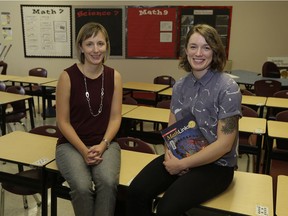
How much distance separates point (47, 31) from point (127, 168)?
230 inches

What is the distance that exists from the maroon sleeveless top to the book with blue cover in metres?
0.50

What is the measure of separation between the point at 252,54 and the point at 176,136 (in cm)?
529

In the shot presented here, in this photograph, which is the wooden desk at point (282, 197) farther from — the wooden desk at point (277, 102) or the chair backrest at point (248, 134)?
the wooden desk at point (277, 102)

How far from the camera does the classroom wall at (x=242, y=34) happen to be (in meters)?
6.14

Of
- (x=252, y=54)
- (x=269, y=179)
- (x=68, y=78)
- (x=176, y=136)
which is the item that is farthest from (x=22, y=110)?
(x=252, y=54)

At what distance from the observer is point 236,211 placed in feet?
4.47

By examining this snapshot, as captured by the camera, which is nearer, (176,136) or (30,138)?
(176,136)

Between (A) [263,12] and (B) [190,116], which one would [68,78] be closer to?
(B) [190,116]

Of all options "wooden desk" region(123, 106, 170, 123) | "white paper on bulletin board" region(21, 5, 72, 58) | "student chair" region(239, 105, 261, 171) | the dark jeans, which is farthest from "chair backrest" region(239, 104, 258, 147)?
"white paper on bulletin board" region(21, 5, 72, 58)

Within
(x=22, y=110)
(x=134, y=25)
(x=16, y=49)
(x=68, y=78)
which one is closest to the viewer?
(x=68, y=78)

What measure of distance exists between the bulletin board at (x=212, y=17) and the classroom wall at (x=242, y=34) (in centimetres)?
9

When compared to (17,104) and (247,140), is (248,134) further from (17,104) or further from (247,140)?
(17,104)

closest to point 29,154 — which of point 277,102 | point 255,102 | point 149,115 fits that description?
point 149,115

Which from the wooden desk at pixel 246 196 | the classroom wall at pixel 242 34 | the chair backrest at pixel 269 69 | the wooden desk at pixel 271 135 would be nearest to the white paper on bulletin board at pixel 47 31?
the classroom wall at pixel 242 34
